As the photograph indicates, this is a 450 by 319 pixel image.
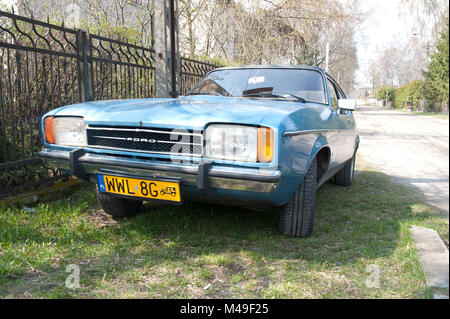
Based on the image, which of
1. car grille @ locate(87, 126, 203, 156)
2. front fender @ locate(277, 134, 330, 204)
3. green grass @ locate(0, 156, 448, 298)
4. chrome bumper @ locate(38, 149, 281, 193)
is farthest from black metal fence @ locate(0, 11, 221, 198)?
front fender @ locate(277, 134, 330, 204)

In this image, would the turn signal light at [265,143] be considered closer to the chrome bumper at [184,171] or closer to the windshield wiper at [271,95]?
the chrome bumper at [184,171]

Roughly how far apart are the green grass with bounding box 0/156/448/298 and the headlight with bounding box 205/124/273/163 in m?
0.79

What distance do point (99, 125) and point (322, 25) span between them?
12666mm

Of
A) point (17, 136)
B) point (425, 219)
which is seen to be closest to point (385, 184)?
point (425, 219)

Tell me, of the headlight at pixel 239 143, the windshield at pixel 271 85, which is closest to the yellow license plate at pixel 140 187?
the headlight at pixel 239 143

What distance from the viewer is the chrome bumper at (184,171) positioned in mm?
2236

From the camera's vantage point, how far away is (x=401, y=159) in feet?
24.5

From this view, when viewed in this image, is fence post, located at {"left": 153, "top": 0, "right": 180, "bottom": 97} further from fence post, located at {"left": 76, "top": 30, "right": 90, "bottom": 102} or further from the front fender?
the front fender

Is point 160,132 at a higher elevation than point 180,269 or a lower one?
higher

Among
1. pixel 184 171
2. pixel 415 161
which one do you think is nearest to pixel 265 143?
pixel 184 171

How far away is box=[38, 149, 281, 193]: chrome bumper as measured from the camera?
224 cm

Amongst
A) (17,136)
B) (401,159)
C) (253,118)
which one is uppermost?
(253,118)
